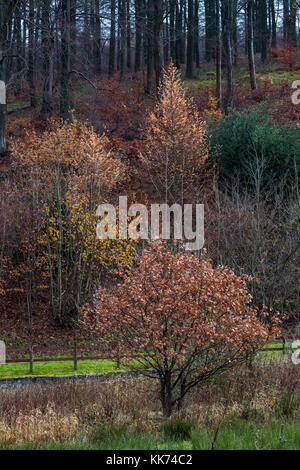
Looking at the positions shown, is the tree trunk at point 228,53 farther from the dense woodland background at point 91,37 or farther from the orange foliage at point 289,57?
the orange foliage at point 289,57

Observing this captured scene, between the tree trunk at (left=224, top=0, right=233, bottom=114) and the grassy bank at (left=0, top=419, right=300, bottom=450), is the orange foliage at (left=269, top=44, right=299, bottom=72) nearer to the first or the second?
the tree trunk at (left=224, top=0, right=233, bottom=114)

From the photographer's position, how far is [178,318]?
927cm

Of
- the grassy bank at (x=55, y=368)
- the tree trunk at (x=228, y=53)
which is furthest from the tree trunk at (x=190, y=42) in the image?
the grassy bank at (x=55, y=368)

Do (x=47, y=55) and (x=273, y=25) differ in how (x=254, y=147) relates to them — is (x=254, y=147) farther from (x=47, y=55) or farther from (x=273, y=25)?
(x=273, y=25)

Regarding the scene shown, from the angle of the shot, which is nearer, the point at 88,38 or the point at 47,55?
the point at 47,55

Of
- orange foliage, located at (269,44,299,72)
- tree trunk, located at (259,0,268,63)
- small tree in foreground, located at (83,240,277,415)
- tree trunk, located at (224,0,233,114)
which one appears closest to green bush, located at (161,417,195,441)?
small tree in foreground, located at (83,240,277,415)

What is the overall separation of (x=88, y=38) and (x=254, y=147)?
48.5 ft

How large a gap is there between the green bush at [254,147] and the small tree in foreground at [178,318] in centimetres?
1228

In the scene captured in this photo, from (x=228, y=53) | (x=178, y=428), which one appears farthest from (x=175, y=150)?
(x=178, y=428)

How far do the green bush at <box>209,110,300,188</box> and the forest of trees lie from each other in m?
4.71

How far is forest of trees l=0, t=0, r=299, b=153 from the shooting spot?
24.8 m

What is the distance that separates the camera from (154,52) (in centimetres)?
3350

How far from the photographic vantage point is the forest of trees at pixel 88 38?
24766 mm
